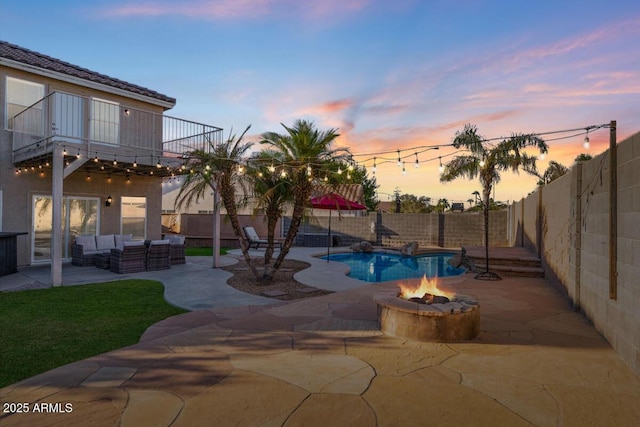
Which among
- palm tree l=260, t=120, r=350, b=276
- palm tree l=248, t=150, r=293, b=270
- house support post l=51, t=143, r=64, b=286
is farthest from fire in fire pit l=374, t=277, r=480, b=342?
house support post l=51, t=143, r=64, b=286

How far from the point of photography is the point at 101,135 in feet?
43.5

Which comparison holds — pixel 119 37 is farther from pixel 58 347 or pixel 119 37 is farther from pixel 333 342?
pixel 333 342

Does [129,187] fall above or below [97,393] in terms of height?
above

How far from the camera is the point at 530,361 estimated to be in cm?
394

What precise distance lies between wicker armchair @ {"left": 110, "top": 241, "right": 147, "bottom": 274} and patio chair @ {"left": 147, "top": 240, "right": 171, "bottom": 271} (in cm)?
16

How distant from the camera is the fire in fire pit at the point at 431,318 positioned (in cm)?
458

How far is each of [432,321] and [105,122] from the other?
45.2 ft

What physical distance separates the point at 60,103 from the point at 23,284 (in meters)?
6.64

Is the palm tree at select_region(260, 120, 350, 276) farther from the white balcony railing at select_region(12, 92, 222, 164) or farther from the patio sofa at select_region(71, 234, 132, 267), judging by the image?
the patio sofa at select_region(71, 234, 132, 267)

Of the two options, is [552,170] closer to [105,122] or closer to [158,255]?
[158,255]

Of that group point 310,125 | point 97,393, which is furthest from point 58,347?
point 310,125

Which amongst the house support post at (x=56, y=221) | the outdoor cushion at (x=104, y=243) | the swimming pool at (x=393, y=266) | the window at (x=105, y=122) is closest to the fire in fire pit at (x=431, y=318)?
the swimming pool at (x=393, y=266)

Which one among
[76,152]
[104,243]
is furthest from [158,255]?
[76,152]

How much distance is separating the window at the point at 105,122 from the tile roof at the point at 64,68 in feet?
2.79
